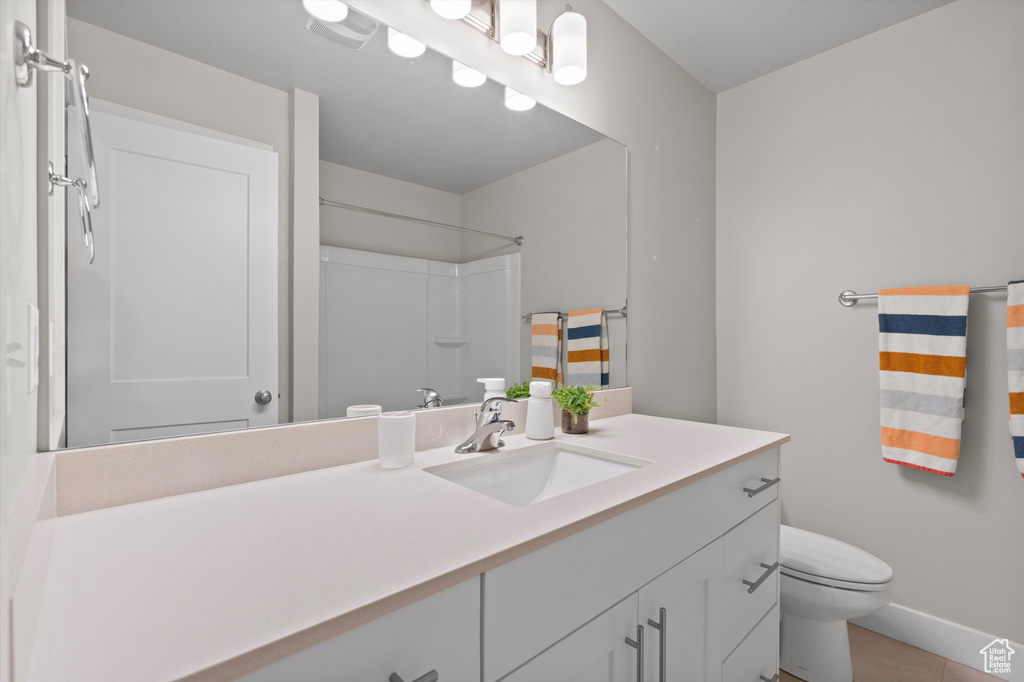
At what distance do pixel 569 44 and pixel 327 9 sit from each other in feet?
2.55

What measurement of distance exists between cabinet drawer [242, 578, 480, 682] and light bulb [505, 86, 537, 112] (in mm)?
1359

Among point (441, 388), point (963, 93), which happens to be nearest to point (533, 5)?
point (441, 388)

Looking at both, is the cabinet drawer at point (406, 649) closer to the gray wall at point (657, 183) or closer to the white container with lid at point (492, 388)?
the white container with lid at point (492, 388)

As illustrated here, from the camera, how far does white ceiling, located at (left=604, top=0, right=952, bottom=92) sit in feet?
5.86

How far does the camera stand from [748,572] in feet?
3.96

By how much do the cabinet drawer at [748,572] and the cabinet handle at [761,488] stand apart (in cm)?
7

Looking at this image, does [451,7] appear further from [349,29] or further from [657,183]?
[657,183]

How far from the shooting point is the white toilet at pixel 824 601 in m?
1.47

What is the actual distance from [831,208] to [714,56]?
0.82 m

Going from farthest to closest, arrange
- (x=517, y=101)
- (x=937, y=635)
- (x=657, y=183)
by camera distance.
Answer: (x=657, y=183) → (x=937, y=635) → (x=517, y=101)

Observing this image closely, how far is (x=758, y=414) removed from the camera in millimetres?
2252

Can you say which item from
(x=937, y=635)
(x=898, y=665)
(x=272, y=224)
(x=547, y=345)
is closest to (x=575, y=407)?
(x=547, y=345)

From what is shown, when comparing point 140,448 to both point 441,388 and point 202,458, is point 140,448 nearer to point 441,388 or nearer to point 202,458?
point 202,458

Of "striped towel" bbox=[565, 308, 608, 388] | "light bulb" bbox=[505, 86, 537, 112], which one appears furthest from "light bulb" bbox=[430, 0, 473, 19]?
"striped towel" bbox=[565, 308, 608, 388]
